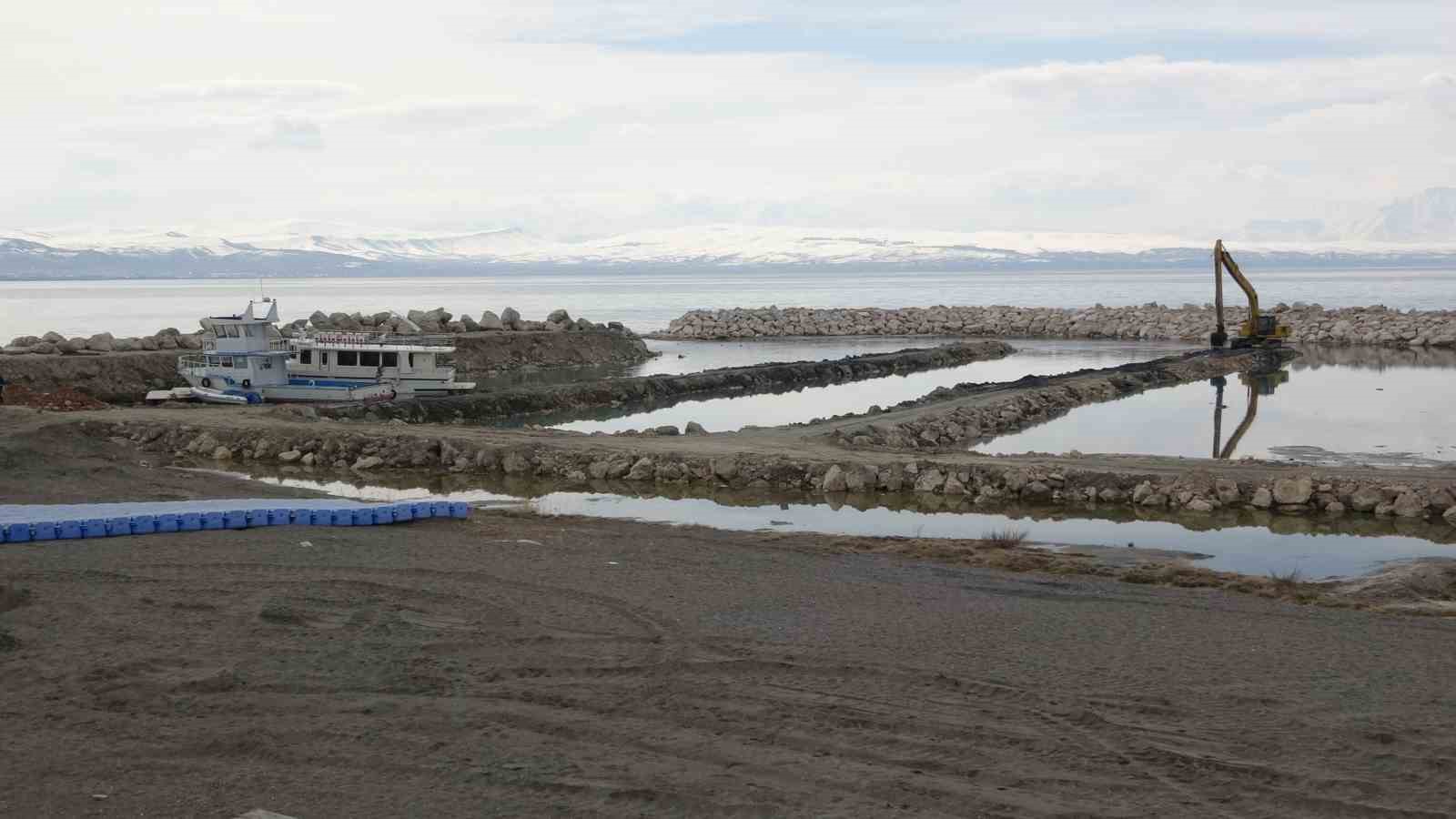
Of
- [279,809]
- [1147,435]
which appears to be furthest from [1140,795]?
[1147,435]

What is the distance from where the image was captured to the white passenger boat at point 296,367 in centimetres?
3073

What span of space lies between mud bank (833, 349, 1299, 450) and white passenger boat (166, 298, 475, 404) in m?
10.8

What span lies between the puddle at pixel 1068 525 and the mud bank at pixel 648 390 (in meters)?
8.97

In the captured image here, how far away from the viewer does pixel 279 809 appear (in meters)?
7.22

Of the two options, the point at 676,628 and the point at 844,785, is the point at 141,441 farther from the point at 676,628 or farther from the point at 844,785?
the point at 844,785

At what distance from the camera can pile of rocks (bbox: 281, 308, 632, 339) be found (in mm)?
46125

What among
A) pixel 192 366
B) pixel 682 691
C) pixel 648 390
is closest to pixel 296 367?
pixel 192 366

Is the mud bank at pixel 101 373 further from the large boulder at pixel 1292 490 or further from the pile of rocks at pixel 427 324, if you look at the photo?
the large boulder at pixel 1292 490

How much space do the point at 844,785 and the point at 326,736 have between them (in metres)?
3.11

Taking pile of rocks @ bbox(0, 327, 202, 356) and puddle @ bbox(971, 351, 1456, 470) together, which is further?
pile of rocks @ bbox(0, 327, 202, 356)

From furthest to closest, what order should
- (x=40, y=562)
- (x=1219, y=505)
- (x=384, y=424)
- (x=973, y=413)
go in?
(x=973, y=413)
(x=384, y=424)
(x=1219, y=505)
(x=40, y=562)

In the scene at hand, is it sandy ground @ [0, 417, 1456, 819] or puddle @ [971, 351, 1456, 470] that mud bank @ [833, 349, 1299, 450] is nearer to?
puddle @ [971, 351, 1456, 470]

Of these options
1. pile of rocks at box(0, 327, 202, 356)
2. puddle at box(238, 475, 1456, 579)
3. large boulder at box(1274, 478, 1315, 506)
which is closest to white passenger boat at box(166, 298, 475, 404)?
pile of rocks at box(0, 327, 202, 356)

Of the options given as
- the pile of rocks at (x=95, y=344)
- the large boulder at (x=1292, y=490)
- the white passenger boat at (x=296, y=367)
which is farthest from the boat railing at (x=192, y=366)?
the large boulder at (x=1292, y=490)
